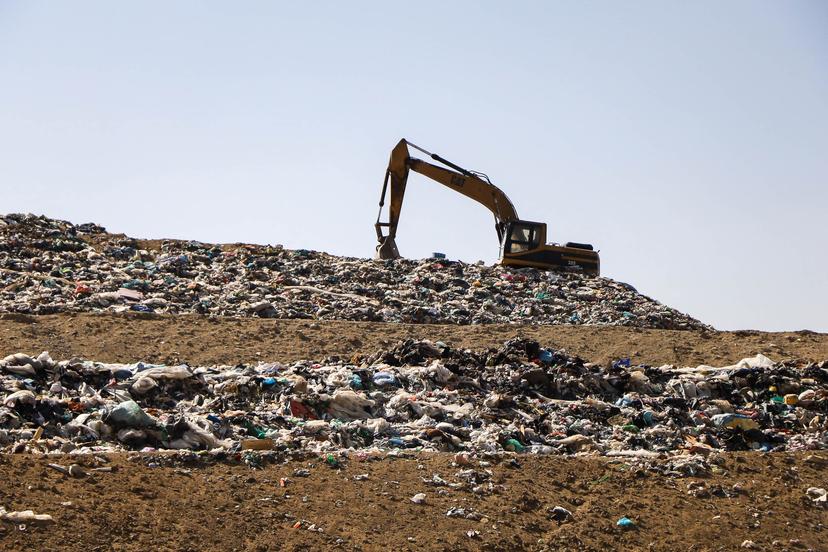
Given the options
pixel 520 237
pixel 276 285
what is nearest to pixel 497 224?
pixel 520 237

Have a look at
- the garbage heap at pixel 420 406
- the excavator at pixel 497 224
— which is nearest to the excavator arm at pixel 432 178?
the excavator at pixel 497 224

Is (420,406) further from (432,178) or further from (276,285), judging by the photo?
(432,178)

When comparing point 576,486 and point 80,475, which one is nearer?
point 80,475

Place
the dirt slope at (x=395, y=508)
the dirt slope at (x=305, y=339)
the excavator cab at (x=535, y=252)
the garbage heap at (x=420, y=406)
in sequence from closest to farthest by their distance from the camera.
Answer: the dirt slope at (x=395, y=508) → the garbage heap at (x=420, y=406) → the dirt slope at (x=305, y=339) → the excavator cab at (x=535, y=252)

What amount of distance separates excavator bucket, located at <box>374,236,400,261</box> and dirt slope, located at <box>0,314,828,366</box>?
611 cm

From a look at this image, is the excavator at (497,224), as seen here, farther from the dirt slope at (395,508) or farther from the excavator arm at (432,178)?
the dirt slope at (395,508)

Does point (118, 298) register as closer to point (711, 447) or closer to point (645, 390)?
point (645, 390)

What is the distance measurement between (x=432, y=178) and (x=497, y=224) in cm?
171

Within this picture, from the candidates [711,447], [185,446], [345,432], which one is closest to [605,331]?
[711,447]

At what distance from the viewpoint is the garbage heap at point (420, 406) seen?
10219 mm

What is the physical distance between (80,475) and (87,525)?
78 centimetres

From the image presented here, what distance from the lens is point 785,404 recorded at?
13.0 meters

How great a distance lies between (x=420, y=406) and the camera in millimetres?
11672

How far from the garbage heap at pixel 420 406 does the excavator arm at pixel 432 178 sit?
1055 cm
